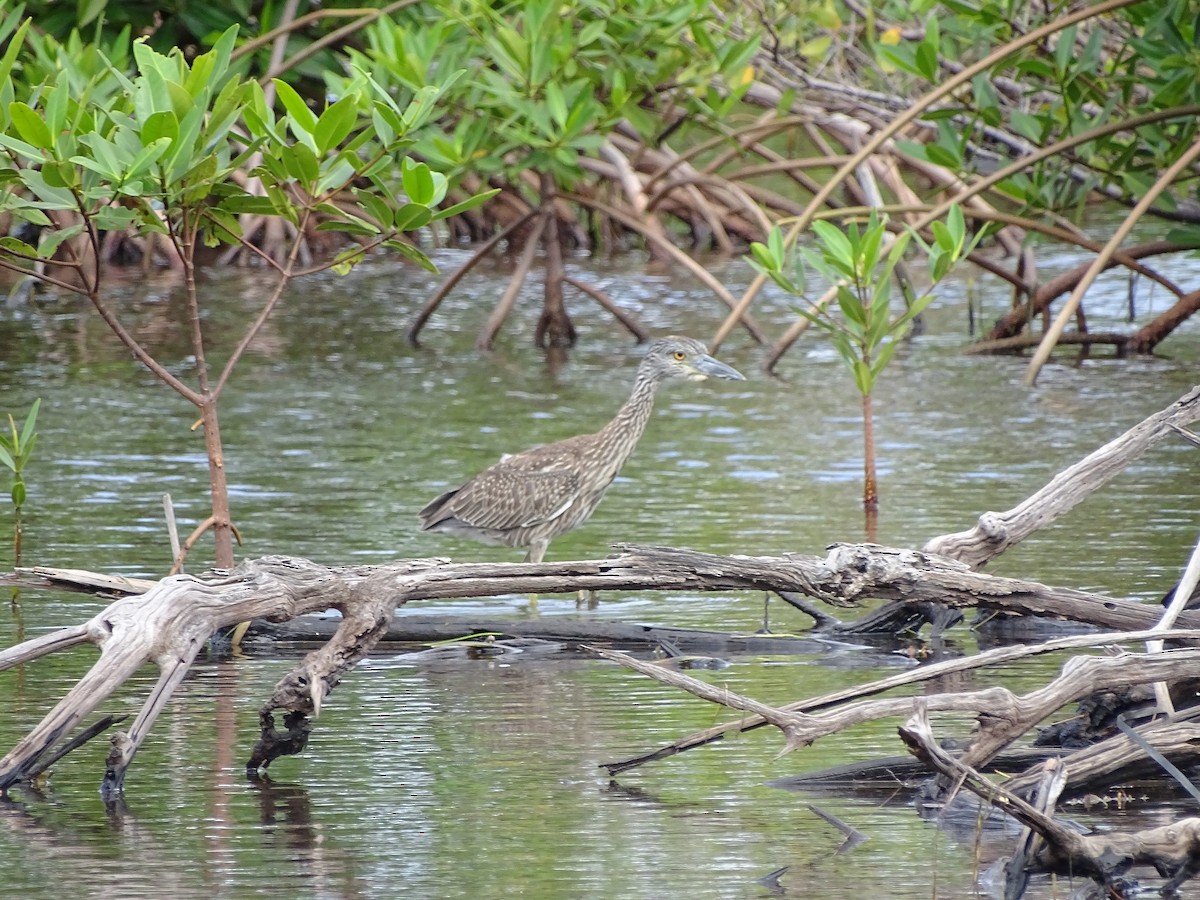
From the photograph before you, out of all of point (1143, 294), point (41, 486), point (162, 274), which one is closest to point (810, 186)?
point (1143, 294)

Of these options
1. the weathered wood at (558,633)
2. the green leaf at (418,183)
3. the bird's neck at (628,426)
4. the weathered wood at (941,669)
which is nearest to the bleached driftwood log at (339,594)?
the weathered wood at (941,669)

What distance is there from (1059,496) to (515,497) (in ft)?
8.99

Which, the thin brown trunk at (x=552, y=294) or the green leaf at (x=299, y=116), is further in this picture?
the thin brown trunk at (x=552, y=294)

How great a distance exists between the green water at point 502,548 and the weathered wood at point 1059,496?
22.8 inches

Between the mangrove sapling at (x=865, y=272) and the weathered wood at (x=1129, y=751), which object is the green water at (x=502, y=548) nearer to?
the weathered wood at (x=1129, y=751)

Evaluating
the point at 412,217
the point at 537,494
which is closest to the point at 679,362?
the point at 537,494

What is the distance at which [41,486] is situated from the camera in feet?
31.1

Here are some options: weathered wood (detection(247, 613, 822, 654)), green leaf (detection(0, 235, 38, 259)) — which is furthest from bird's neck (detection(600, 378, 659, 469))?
green leaf (detection(0, 235, 38, 259))

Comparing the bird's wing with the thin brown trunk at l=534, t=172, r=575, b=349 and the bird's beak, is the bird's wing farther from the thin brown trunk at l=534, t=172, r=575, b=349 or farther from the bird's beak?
the thin brown trunk at l=534, t=172, r=575, b=349

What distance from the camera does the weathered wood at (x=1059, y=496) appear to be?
5.53m

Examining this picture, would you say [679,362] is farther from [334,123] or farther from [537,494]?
[334,123]

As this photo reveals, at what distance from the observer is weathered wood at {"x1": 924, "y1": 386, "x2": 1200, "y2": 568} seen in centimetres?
553

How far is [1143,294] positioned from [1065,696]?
12.9 m

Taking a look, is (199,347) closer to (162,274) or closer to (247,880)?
(247,880)
